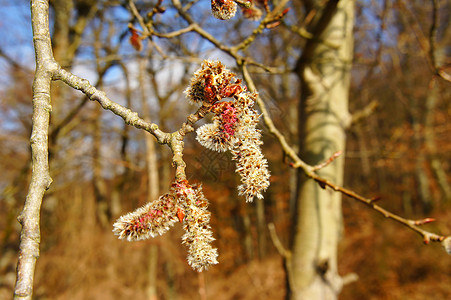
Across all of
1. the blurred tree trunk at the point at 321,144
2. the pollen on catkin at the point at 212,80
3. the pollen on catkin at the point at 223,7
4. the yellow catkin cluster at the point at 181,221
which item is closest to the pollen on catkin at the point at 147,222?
the yellow catkin cluster at the point at 181,221

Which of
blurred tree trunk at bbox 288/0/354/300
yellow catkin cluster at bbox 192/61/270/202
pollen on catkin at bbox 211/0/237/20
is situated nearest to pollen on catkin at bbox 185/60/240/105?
yellow catkin cluster at bbox 192/61/270/202

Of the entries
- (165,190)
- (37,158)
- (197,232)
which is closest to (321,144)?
(197,232)

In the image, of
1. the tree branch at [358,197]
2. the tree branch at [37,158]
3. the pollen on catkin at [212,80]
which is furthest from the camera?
the tree branch at [358,197]

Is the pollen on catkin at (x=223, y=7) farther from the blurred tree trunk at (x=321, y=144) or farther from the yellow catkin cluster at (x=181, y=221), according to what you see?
the blurred tree trunk at (x=321, y=144)

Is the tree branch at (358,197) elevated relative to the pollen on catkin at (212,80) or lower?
lower

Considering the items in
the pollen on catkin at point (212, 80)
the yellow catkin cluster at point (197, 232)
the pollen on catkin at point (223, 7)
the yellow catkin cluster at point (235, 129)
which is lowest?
the yellow catkin cluster at point (197, 232)

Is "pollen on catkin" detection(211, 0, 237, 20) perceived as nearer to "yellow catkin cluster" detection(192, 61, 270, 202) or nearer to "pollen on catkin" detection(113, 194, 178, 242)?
"yellow catkin cluster" detection(192, 61, 270, 202)

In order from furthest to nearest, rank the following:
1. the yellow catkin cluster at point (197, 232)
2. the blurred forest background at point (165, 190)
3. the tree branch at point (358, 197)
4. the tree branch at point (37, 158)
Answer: the blurred forest background at point (165, 190), the tree branch at point (358, 197), the yellow catkin cluster at point (197, 232), the tree branch at point (37, 158)
